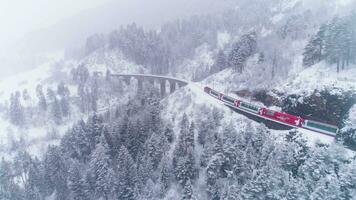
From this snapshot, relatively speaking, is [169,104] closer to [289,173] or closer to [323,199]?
[289,173]

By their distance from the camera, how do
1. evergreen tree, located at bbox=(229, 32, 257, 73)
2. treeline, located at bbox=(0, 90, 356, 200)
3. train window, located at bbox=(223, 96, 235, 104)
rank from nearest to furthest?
1. treeline, located at bbox=(0, 90, 356, 200)
2. train window, located at bbox=(223, 96, 235, 104)
3. evergreen tree, located at bbox=(229, 32, 257, 73)

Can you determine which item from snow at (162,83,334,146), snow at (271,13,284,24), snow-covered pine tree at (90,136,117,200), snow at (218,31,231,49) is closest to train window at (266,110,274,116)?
snow at (162,83,334,146)

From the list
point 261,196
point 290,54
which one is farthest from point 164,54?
point 261,196

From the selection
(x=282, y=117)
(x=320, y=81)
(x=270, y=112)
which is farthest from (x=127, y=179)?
(x=320, y=81)

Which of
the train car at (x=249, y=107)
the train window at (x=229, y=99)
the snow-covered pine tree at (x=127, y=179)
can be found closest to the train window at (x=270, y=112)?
the train car at (x=249, y=107)

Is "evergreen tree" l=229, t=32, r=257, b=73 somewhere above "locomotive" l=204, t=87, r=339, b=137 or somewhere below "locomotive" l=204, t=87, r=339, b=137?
above

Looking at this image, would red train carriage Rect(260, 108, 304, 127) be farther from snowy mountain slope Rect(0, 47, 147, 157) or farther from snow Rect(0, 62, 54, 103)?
snow Rect(0, 62, 54, 103)
